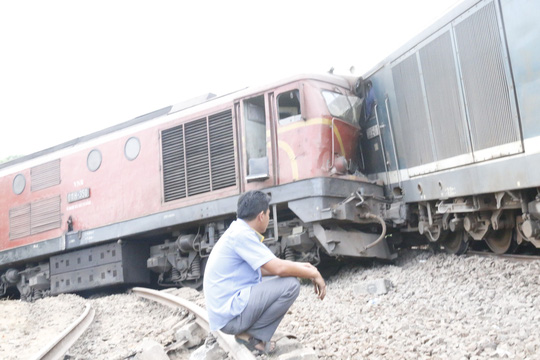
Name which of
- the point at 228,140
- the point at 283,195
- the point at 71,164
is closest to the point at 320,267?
the point at 283,195

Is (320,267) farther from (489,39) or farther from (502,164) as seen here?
(489,39)

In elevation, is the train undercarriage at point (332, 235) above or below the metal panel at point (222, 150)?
below

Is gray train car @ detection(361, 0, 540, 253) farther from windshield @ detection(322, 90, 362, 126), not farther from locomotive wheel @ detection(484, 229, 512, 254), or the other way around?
windshield @ detection(322, 90, 362, 126)

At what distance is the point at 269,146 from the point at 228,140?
2.73 feet

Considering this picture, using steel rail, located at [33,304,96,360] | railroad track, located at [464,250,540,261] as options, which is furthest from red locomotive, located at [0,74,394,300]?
steel rail, located at [33,304,96,360]

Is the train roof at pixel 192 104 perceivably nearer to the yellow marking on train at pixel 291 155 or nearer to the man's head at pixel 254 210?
the yellow marking on train at pixel 291 155

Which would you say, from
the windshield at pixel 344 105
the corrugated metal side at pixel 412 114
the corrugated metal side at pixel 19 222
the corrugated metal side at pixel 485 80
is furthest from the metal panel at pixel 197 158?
the corrugated metal side at pixel 19 222

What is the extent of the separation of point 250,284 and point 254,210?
1.65 feet

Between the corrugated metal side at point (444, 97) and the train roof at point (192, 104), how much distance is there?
1422mm

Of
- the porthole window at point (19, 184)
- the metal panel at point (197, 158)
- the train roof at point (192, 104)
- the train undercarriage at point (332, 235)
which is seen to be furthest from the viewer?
the porthole window at point (19, 184)

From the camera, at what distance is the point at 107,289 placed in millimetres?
10633

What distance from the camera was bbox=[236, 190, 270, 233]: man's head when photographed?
3.69 m

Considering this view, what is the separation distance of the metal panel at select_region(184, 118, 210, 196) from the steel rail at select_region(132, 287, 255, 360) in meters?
1.81

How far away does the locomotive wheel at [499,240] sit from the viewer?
6508 millimetres
